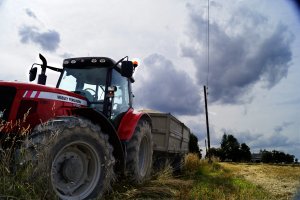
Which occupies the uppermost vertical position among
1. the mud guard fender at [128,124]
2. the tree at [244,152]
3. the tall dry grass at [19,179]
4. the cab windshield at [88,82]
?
the tree at [244,152]

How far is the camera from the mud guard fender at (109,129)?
602 centimetres

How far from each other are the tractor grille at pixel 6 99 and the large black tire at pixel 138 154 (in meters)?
2.48

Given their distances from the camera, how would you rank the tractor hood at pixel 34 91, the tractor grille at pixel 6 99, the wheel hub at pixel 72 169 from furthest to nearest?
the tractor hood at pixel 34 91 < the tractor grille at pixel 6 99 < the wheel hub at pixel 72 169

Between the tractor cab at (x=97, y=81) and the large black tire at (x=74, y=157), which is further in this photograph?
the tractor cab at (x=97, y=81)

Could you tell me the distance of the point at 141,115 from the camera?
7859 millimetres

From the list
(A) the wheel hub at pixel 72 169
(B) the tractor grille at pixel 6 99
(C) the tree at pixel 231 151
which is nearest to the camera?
(A) the wheel hub at pixel 72 169

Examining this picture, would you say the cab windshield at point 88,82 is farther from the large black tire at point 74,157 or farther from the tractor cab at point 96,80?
the large black tire at point 74,157

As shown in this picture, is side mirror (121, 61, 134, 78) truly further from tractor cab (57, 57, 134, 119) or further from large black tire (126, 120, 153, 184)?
large black tire (126, 120, 153, 184)

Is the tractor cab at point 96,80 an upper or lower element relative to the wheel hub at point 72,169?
upper

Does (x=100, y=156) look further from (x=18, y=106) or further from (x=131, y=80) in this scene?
(x=131, y=80)

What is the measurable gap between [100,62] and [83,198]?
2.90 metres

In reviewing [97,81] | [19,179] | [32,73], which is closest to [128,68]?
[97,81]

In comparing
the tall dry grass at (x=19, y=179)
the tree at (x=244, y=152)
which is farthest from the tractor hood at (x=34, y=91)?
the tree at (x=244, y=152)

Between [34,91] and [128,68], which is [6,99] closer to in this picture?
[34,91]
